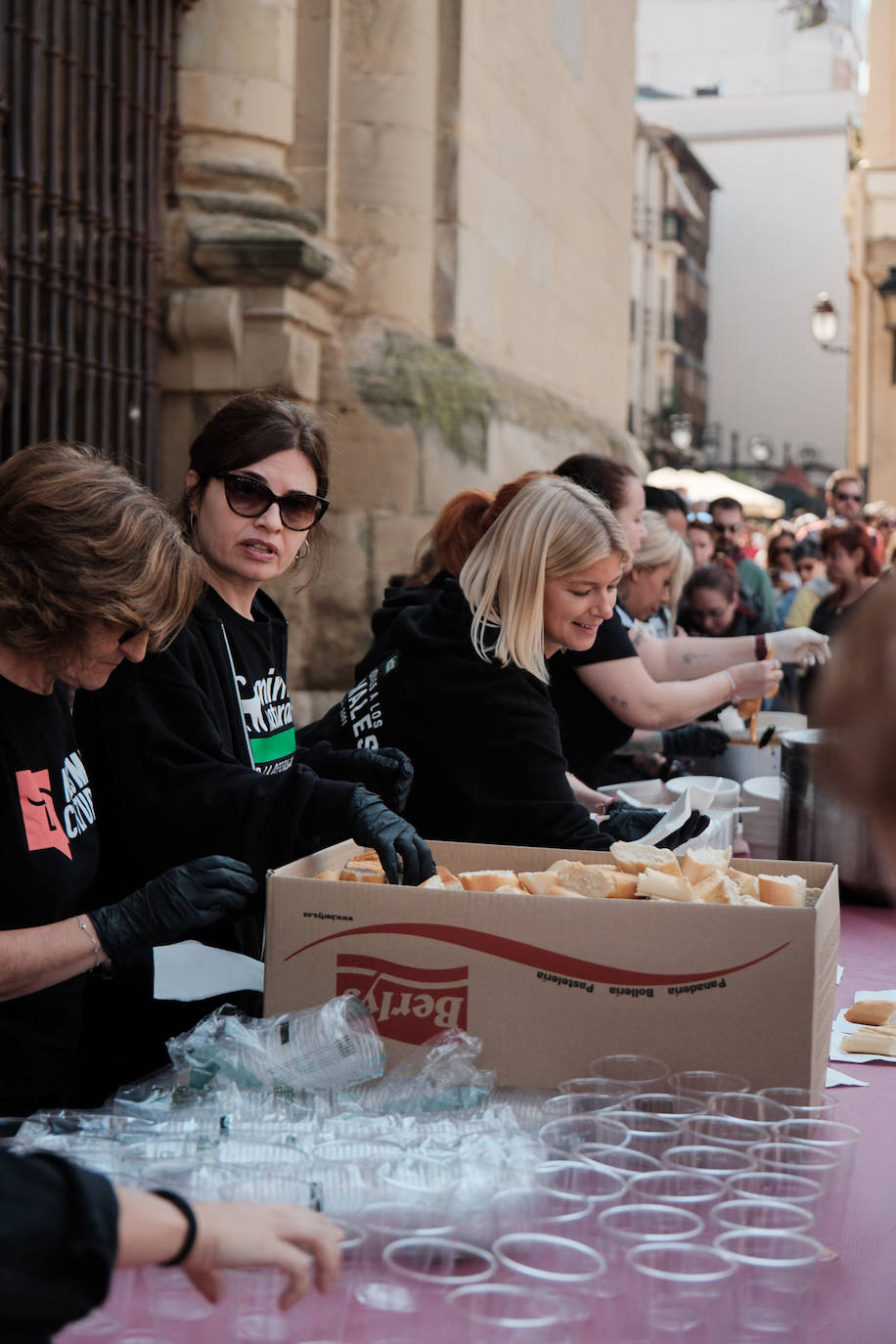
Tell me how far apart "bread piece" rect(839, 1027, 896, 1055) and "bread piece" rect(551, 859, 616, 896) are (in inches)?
18.5

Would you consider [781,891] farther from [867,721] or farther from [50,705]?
[50,705]

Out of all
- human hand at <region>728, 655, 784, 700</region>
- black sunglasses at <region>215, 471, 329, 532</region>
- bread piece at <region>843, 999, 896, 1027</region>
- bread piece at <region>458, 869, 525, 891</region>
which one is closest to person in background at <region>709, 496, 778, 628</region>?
human hand at <region>728, 655, 784, 700</region>

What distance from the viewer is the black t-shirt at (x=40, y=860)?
6.56ft

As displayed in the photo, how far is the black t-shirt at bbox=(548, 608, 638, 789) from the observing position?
375 cm

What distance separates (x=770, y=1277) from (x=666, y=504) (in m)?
5.45

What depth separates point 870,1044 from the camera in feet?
7.06

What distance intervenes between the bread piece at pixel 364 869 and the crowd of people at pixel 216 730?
0.16 feet

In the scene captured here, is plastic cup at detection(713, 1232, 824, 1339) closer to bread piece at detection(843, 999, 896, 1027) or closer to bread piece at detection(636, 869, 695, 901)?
bread piece at detection(636, 869, 695, 901)

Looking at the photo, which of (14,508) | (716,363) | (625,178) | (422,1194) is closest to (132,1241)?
(422,1194)

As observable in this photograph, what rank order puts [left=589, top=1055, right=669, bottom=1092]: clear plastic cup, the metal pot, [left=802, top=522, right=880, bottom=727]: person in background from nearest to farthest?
[left=589, top=1055, right=669, bottom=1092]: clear plastic cup < the metal pot < [left=802, top=522, right=880, bottom=727]: person in background

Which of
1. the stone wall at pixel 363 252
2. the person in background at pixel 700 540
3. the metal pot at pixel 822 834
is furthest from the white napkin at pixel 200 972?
the person in background at pixel 700 540

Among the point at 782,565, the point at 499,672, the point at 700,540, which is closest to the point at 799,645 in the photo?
the point at 499,672

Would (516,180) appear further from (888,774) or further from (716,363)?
(716,363)

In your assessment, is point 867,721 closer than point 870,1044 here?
Yes
